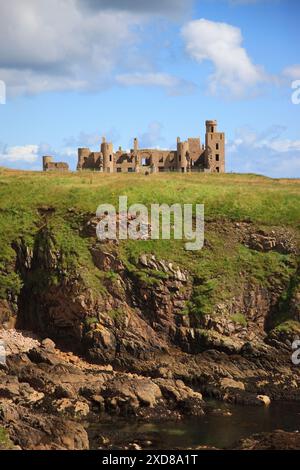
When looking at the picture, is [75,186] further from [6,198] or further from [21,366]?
[21,366]

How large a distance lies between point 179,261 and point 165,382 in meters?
13.5

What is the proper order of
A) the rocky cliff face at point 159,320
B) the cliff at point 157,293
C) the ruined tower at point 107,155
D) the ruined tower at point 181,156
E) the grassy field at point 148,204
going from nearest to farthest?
the rocky cliff face at point 159,320
the cliff at point 157,293
the grassy field at point 148,204
the ruined tower at point 107,155
the ruined tower at point 181,156

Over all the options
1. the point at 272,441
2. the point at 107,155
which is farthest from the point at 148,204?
the point at 107,155

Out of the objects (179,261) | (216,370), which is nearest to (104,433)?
(216,370)

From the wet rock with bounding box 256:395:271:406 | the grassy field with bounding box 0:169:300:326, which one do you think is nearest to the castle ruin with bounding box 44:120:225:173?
the grassy field with bounding box 0:169:300:326

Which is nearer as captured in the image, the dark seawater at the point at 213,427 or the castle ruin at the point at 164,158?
the dark seawater at the point at 213,427

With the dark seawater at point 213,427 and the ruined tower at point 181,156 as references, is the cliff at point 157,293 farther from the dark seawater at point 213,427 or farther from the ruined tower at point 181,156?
the ruined tower at point 181,156

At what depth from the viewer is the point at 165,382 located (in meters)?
56.8

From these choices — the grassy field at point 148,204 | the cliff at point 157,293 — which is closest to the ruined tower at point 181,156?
the grassy field at point 148,204

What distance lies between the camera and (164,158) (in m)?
112

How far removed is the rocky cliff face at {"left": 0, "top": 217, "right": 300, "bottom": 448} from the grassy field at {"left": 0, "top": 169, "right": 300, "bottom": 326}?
20 centimetres

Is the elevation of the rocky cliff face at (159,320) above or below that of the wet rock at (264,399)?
above

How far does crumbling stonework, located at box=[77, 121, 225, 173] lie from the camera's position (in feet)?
361

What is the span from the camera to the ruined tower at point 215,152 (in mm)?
111375
